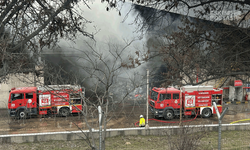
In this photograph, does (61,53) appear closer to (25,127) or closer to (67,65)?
(67,65)

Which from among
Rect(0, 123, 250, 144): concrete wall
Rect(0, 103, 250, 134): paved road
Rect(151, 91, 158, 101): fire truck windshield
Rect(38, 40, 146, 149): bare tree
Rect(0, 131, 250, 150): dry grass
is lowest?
Rect(0, 103, 250, 134): paved road

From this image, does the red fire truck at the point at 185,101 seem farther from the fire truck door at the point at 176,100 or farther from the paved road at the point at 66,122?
the paved road at the point at 66,122

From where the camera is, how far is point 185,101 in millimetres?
12719

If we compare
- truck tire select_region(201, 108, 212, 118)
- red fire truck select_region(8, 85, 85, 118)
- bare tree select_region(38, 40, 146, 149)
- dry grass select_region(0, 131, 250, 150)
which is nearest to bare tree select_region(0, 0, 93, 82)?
bare tree select_region(38, 40, 146, 149)

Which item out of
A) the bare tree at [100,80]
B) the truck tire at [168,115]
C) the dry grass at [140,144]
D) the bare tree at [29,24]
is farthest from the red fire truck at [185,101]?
the bare tree at [29,24]

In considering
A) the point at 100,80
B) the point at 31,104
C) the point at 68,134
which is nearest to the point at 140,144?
the point at 68,134

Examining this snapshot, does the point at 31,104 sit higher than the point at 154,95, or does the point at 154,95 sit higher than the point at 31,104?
the point at 154,95

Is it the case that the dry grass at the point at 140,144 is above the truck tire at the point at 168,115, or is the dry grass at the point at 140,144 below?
below

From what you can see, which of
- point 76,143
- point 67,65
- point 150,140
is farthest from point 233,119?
point 67,65

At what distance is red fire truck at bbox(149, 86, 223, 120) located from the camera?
1255cm

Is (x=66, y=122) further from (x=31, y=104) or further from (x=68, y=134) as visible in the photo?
(x=68, y=134)

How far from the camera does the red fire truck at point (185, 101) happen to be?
41.2 ft

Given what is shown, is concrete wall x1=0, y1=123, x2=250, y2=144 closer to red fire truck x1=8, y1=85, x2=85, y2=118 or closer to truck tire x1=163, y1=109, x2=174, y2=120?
truck tire x1=163, y1=109, x2=174, y2=120

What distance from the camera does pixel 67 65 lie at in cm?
1938
